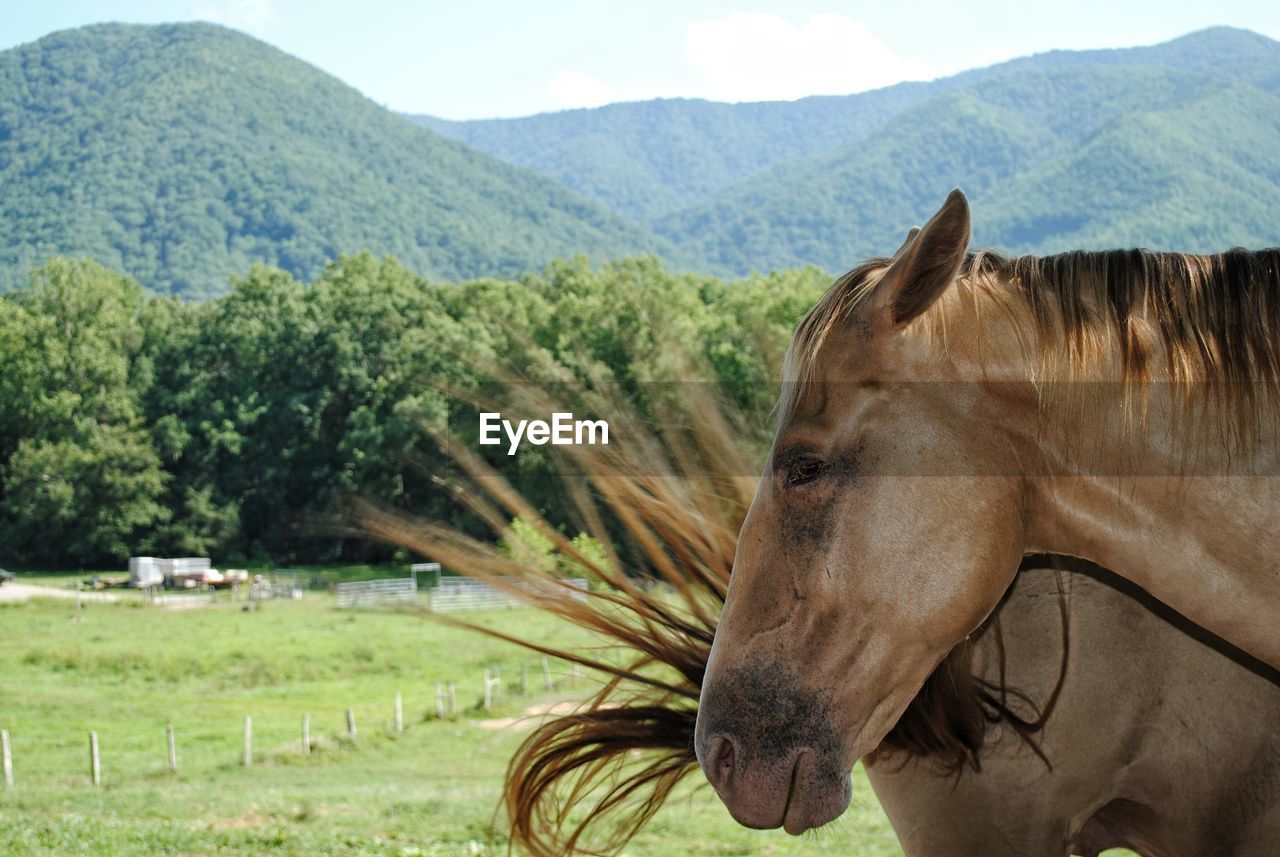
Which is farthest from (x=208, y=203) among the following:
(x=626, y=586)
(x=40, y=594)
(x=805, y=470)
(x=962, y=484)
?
(x=962, y=484)

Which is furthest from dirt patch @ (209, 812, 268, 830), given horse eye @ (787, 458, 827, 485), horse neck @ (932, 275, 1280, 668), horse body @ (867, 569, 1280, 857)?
horse neck @ (932, 275, 1280, 668)

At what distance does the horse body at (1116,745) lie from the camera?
6.86ft

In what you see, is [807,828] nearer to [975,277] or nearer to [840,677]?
[840,677]

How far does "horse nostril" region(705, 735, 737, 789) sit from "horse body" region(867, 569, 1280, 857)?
83 cm

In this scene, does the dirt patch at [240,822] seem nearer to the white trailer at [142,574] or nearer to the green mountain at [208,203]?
the white trailer at [142,574]

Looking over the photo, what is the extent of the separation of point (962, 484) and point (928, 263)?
32 centimetres

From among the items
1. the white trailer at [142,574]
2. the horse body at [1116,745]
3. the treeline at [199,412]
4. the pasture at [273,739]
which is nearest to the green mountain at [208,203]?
the treeline at [199,412]

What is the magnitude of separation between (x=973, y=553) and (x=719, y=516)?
1339 mm

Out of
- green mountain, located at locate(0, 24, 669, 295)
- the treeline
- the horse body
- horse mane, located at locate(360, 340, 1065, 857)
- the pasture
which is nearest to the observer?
the horse body

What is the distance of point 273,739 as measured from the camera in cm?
1537

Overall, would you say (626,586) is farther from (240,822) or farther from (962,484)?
(240,822)

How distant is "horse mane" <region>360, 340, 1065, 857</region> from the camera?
9.04 ft

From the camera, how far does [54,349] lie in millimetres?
42625

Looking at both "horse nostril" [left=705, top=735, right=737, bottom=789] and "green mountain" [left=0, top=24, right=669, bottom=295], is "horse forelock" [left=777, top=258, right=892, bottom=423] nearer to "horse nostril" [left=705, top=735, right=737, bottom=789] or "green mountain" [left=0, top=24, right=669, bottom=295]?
"horse nostril" [left=705, top=735, right=737, bottom=789]
